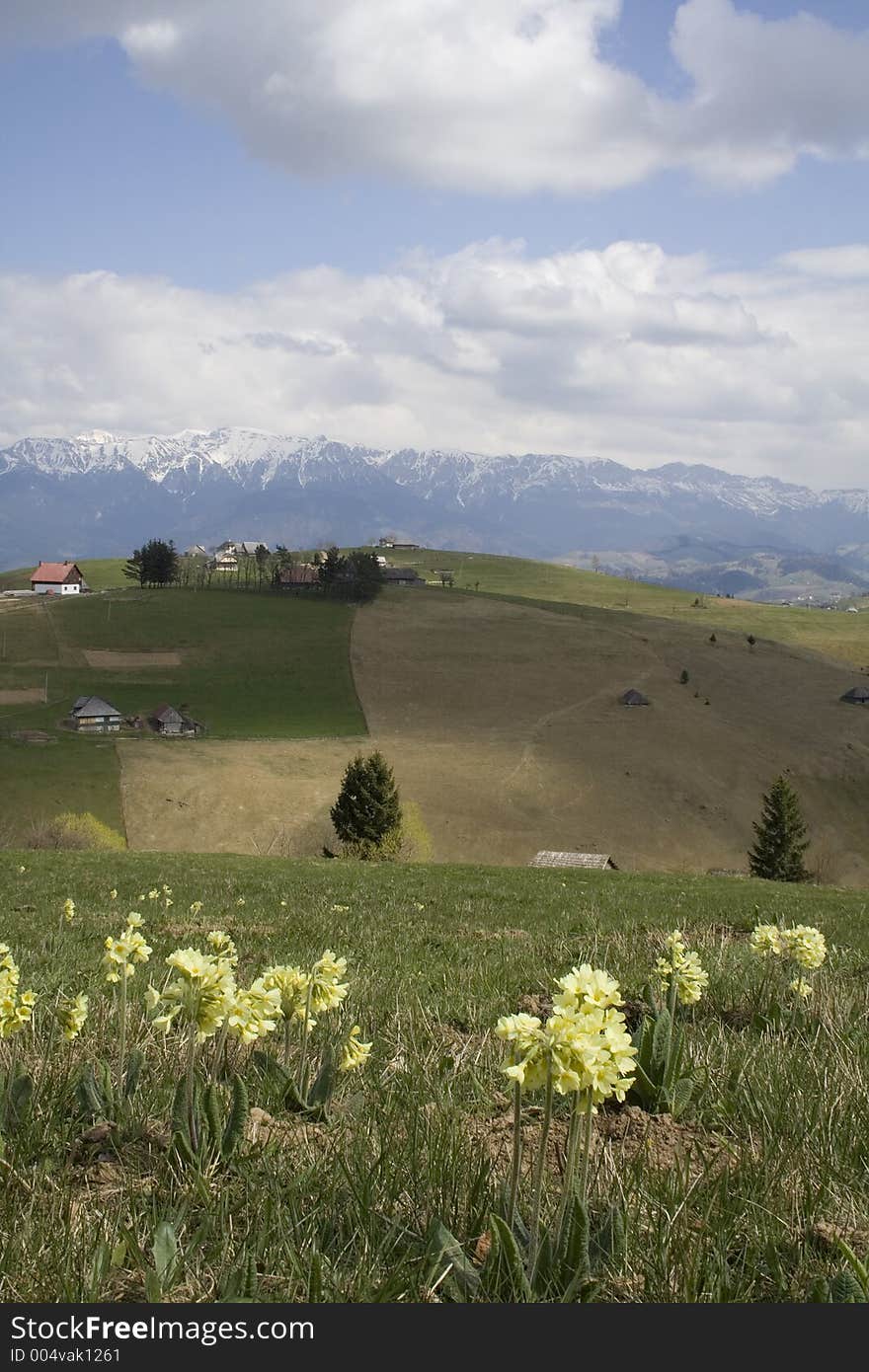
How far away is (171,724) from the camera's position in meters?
102

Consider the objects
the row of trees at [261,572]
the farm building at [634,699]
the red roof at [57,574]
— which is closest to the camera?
the farm building at [634,699]

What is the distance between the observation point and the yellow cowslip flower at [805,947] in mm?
6449

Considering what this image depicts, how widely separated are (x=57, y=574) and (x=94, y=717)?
10223 centimetres

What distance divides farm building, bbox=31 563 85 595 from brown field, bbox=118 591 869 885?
78839 mm

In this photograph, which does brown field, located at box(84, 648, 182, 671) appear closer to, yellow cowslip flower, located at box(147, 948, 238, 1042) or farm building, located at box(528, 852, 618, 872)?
farm building, located at box(528, 852, 618, 872)

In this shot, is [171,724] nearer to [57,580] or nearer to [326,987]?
[326,987]

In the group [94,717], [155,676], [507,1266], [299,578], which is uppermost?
[299,578]

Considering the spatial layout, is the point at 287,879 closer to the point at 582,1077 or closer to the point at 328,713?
the point at 582,1077

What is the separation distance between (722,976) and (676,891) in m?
23.9

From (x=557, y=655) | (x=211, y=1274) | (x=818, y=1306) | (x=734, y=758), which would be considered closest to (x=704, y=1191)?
(x=818, y=1306)

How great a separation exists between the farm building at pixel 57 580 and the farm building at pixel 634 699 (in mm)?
122937

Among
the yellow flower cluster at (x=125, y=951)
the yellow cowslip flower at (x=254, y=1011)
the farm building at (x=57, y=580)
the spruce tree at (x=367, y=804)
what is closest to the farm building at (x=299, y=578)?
the farm building at (x=57, y=580)

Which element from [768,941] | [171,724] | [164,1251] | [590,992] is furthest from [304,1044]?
[171,724]

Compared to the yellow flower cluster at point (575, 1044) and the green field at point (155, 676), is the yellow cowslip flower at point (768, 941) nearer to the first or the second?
the yellow flower cluster at point (575, 1044)
